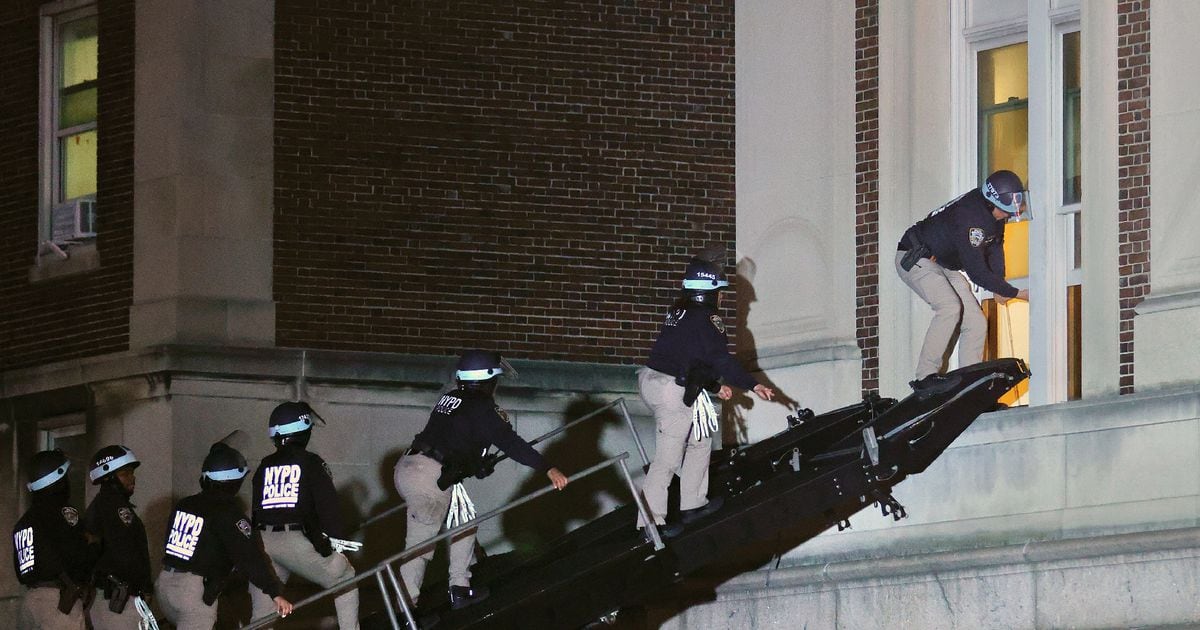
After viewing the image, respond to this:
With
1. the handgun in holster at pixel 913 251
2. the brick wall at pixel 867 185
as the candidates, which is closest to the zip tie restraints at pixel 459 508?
the handgun in holster at pixel 913 251

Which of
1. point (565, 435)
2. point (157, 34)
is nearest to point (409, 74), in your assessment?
point (157, 34)

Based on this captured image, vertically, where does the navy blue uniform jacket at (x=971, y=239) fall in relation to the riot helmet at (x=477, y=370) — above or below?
above

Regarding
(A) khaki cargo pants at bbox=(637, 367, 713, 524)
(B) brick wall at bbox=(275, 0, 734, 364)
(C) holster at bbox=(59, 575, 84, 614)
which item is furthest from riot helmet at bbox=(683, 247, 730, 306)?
(B) brick wall at bbox=(275, 0, 734, 364)

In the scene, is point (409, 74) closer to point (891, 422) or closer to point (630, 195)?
point (630, 195)

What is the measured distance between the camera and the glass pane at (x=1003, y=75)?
18812 mm

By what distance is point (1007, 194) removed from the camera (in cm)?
1650

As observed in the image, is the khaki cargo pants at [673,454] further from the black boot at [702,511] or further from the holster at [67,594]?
the holster at [67,594]

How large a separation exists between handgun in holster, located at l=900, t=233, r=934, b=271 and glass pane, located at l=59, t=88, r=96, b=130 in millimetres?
9334

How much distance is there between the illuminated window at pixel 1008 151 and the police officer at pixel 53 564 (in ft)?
24.9

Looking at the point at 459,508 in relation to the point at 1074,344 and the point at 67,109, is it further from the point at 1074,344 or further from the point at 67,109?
the point at 67,109

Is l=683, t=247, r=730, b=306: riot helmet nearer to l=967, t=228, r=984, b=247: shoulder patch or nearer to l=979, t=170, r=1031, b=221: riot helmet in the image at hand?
l=967, t=228, r=984, b=247: shoulder patch

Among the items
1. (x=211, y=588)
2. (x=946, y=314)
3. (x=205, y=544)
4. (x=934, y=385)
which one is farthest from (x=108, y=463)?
(x=946, y=314)

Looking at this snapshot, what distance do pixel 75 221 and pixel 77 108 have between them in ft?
4.29

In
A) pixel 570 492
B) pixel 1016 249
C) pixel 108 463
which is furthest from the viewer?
pixel 570 492
